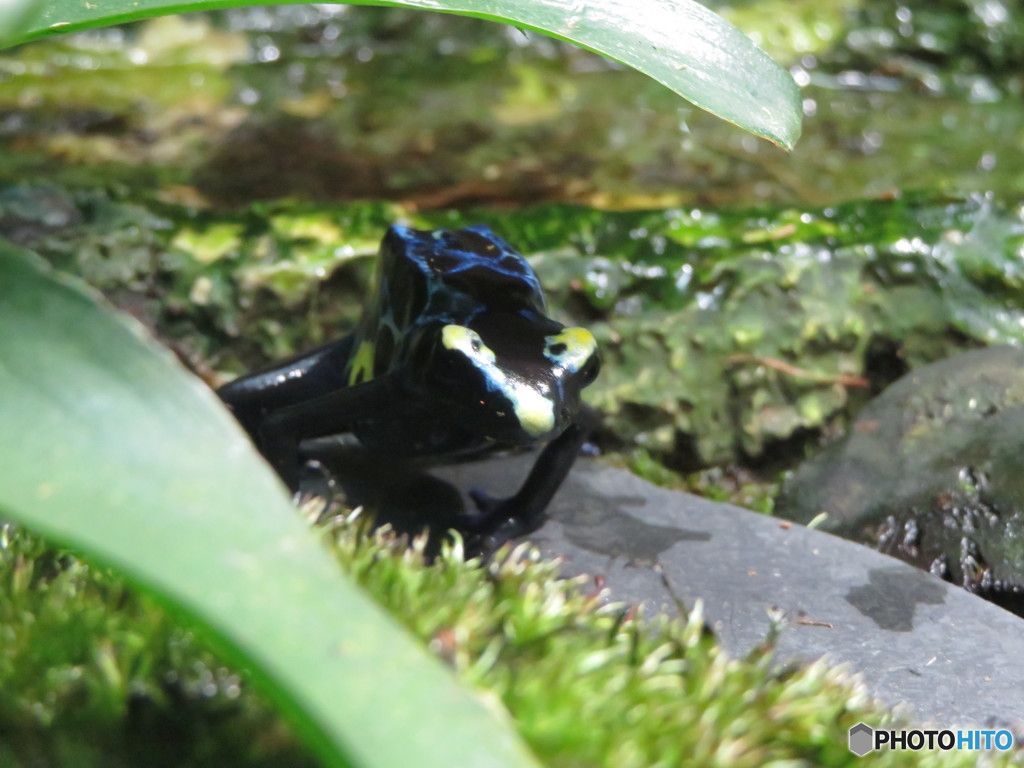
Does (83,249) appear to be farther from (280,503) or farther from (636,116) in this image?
(636,116)

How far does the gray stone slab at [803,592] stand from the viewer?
2.30m

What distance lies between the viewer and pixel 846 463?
340cm

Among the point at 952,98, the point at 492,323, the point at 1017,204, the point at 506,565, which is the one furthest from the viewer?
the point at 952,98

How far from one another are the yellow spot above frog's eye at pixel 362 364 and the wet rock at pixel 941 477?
1533 mm

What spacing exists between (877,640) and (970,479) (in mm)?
911

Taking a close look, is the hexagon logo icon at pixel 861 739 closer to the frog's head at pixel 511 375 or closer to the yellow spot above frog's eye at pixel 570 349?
the frog's head at pixel 511 375

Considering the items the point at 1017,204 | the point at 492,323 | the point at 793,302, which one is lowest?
the point at 793,302

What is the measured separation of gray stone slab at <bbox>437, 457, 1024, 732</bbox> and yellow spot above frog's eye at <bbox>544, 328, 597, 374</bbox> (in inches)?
21.4

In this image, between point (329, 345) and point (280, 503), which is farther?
point (329, 345)

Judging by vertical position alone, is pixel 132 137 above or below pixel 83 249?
below

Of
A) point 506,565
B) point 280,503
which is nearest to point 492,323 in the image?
point 506,565

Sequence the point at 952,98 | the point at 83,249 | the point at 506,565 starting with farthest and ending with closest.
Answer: the point at 952,98
the point at 83,249
the point at 506,565

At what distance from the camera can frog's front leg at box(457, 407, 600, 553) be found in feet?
9.30

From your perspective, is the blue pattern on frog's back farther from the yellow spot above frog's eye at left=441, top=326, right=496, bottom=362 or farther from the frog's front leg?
the frog's front leg
